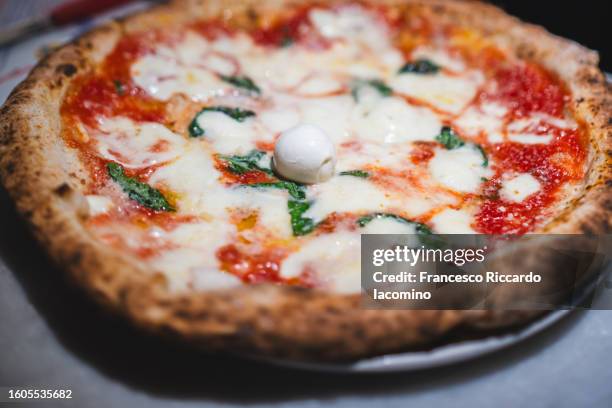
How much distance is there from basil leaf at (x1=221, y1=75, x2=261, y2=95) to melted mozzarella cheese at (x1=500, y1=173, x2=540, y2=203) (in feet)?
4.75

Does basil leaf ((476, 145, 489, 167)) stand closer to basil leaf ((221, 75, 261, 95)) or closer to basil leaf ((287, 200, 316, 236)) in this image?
basil leaf ((287, 200, 316, 236))

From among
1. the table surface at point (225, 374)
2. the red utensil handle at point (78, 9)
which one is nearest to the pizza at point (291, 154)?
the table surface at point (225, 374)

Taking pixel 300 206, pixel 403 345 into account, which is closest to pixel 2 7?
pixel 300 206

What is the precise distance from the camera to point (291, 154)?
8.56 ft

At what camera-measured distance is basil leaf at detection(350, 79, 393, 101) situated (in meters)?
3.37

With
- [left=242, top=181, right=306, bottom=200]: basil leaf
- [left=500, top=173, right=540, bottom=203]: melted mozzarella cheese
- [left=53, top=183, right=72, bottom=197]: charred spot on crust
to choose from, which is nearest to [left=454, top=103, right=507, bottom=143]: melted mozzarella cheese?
[left=500, top=173, right=540, bottom=203]: melted mozzarella cheese

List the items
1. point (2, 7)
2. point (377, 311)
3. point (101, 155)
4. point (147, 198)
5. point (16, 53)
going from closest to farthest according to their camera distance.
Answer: point (377, 311) < point (147, 198) < point (101, 155) < point (16, 53) < point (2, 7)

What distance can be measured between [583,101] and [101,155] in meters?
2.34

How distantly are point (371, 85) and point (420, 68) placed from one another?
0.35 m

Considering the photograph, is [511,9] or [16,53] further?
[511,9]

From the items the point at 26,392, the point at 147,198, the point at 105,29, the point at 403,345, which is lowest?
the point at 26,392

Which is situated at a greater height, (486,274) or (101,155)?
(101,155)

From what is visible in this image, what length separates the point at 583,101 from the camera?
3004 millimetres

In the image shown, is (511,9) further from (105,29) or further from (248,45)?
(105,29)
